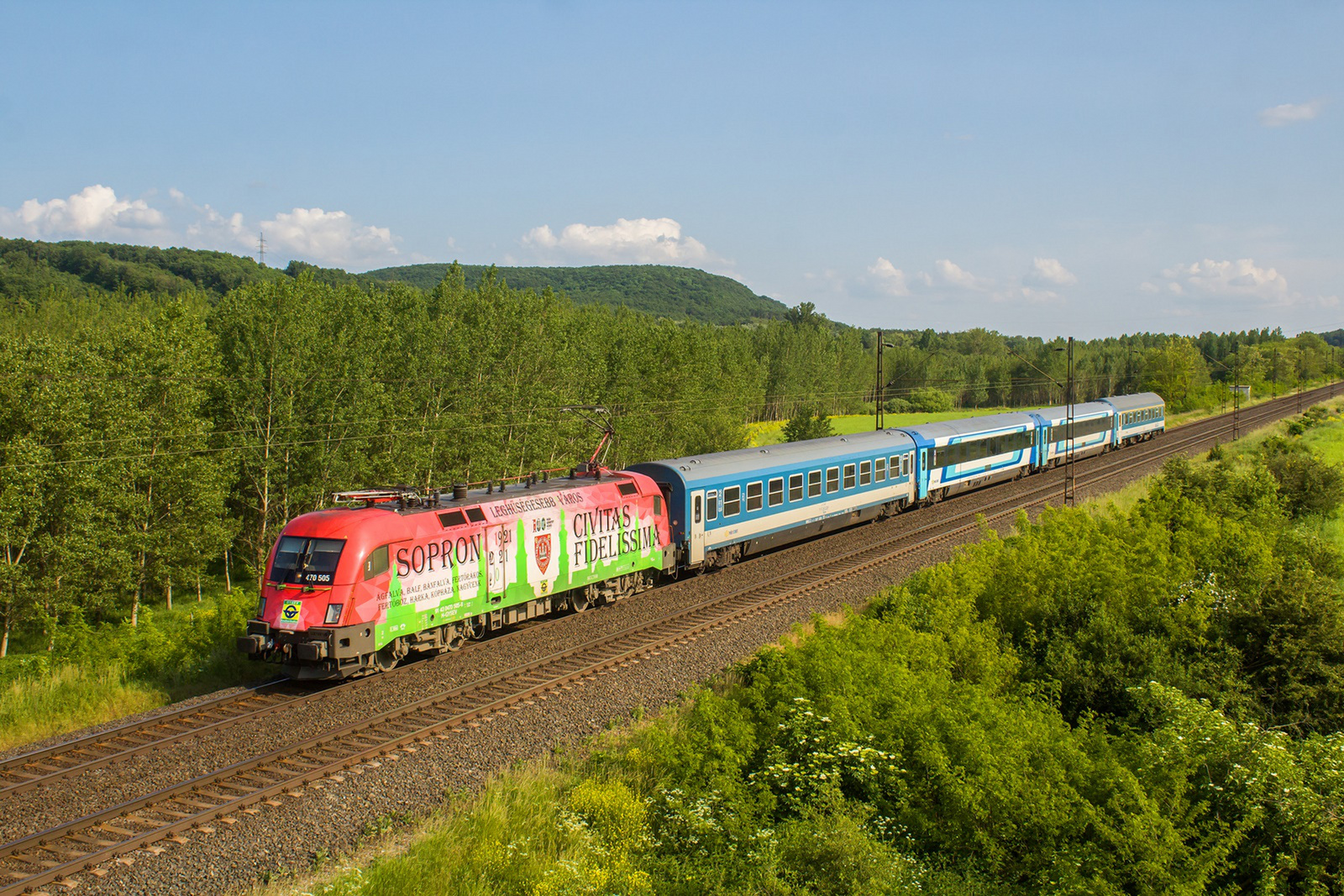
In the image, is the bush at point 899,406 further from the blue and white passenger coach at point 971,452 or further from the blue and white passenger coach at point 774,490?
the blue and white passenger coach at point 774,490

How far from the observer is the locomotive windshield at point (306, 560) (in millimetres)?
16203

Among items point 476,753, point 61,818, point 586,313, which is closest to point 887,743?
point 476,753

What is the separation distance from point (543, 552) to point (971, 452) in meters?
26.1

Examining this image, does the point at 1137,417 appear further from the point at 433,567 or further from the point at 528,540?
the point at 433,567

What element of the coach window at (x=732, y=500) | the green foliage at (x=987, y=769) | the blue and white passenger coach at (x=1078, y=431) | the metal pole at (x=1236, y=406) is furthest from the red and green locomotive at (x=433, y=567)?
the metal pole at (x=1236, y=406)

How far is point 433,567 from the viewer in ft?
57.9

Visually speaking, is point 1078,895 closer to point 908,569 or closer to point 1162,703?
point 1162,703

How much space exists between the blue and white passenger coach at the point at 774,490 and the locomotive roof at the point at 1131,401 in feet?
99.7

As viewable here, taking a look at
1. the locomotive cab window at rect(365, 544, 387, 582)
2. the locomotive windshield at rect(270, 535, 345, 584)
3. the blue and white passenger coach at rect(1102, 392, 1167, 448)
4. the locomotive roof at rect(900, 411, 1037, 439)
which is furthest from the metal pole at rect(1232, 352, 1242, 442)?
the locomotive windshield at rect(270, 535, 345, 584)

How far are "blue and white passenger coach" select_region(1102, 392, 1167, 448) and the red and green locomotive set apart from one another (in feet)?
150

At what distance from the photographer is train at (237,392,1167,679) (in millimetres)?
16312

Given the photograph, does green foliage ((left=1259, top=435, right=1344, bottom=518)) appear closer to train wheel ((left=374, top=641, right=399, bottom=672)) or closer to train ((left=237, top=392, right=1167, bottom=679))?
train ((left=237, top=392, right=1167, bottom=679))

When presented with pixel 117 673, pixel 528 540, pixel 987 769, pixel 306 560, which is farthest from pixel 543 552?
pixel 987 769

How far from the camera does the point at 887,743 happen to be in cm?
1252
